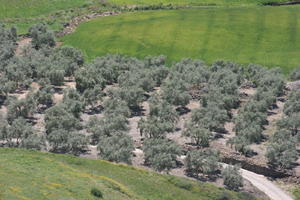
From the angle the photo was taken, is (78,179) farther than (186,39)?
No

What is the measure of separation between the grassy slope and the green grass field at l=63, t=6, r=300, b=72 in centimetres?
7119

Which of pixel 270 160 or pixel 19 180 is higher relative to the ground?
pixel 19 180

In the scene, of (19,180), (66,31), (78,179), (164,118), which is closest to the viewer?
(19,180)

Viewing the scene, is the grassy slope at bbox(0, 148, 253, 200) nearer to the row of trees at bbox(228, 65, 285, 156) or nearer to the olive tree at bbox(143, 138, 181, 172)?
the olive tree at bbox(143, 138, 181, 172)

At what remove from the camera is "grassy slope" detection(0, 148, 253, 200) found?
190 feet

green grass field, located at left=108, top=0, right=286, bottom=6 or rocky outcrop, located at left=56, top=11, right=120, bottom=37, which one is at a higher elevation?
green grass field, located at left=108, top=0, right=286, bottom=6

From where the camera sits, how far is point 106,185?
6544 centimetres

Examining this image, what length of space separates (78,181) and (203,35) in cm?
9694

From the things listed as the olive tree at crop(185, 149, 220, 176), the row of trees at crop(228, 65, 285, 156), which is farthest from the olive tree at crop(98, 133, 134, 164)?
the row of trees at crop(228, 65, 285, 156)

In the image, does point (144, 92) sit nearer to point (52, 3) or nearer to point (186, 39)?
point (186, 39)

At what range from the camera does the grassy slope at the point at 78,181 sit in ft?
190

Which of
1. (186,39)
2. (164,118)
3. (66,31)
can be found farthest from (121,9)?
(164,118)

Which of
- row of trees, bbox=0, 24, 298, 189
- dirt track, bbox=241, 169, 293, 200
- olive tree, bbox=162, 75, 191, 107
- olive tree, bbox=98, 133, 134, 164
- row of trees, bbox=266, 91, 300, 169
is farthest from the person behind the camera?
olive tree, bbox=162, 75, 191, 107

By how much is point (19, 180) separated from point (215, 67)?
267 feet
